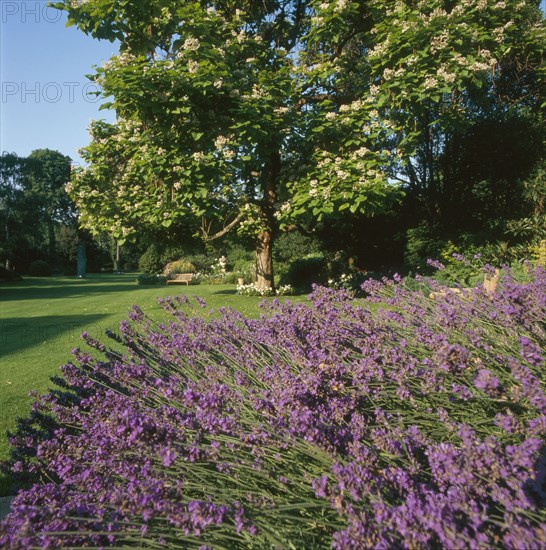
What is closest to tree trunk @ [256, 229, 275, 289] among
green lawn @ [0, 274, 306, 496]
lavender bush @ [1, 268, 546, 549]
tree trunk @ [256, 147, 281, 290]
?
tree trunk @ [256, 147, 281, 290]

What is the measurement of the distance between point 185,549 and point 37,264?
1492 inches

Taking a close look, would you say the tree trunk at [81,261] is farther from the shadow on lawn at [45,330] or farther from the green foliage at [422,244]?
the green foliage at [422,244]

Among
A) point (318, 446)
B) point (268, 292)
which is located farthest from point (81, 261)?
point (318, 446)

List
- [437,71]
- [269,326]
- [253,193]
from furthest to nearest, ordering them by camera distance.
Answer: [253,193] < [437,71] < [269,326]

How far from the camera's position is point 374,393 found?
6.76 feet

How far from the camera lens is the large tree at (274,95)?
728cm

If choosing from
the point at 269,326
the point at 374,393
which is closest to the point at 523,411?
the point at 374,393

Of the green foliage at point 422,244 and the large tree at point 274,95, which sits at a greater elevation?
the large tree at point 274,95

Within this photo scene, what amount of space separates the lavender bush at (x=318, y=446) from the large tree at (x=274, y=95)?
5.17m

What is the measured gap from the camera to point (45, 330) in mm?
Result: 9531

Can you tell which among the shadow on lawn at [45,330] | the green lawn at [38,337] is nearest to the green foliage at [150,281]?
the green lawn at [38,337]

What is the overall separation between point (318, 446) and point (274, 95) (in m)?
8.10

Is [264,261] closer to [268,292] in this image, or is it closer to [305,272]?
[268,292]

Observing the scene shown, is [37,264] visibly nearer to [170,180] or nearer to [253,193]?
[253,193]
